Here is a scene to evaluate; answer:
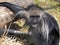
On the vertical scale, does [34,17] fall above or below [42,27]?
above

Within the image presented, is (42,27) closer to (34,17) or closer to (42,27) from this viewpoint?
(42,27)

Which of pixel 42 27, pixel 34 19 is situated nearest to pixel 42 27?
pixel 42 27

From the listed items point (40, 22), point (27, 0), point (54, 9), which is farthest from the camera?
point (54, 9)

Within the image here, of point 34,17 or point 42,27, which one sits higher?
point 34,17

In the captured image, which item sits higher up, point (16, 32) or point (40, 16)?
point (40, 16)

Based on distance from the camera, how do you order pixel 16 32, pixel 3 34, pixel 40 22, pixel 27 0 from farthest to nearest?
pixel 27 0, pixel 16 32, pixel 3 34, pixel 40 22

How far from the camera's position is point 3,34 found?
391cm

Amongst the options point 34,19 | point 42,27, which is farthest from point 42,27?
point 34,19

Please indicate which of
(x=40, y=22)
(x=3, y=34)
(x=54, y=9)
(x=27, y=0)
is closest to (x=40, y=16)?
(x=40, y=22)

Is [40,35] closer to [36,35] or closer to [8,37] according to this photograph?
[36,35]

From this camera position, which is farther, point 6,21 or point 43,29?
point 6,21

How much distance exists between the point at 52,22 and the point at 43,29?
18 centimetres

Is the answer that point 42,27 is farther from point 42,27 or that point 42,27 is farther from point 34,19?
point 34,19

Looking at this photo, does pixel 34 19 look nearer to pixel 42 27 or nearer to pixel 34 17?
pixel 34 17
